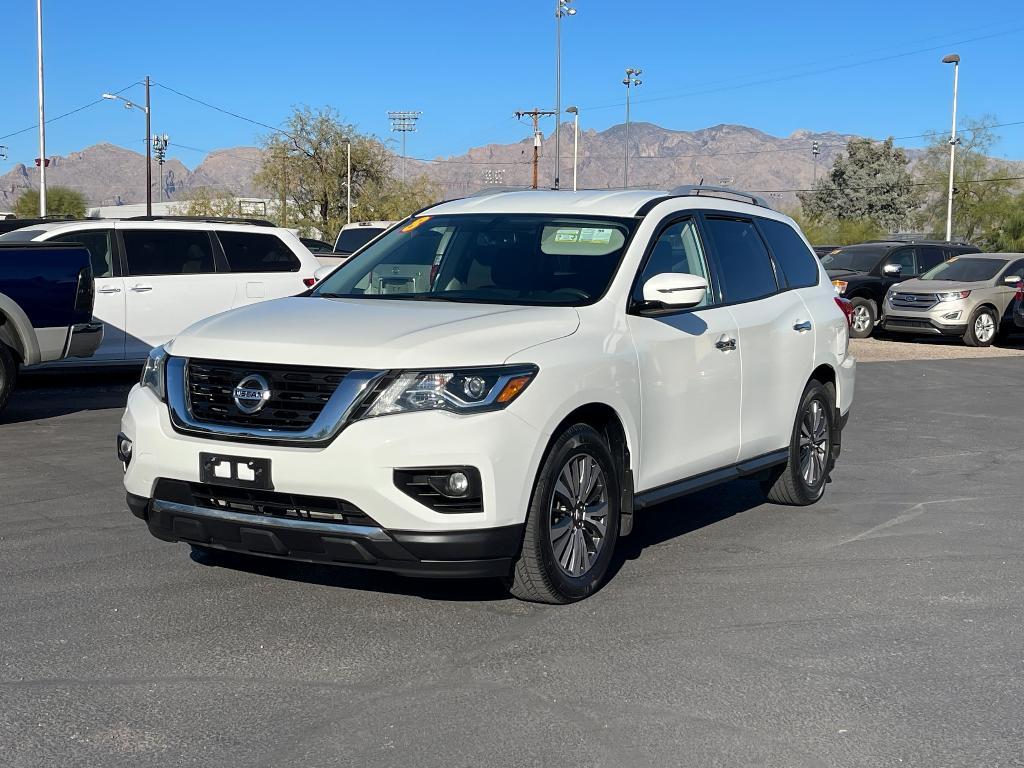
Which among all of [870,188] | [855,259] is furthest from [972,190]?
[855,259]

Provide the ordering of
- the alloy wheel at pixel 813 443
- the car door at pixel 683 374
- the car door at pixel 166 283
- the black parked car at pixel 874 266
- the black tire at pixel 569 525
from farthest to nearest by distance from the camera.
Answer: the black parked car at pixel 874 266
the car door at pixel 166 283
the alloy wheel at pixel 813 443
the car door at pixel 683 374
the black tire at pixel 569 525

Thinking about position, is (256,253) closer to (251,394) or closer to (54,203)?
(251,394)

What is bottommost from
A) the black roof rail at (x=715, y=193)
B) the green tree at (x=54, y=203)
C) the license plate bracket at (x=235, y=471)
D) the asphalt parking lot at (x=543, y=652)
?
the asphalt parking lot at (x=543, y=652)

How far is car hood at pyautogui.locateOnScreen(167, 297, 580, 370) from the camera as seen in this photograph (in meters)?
5.20

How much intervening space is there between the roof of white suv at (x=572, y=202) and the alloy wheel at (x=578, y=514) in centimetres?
156

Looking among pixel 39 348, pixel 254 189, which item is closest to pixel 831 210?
pixel 254 189

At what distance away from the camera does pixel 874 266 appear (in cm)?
2534

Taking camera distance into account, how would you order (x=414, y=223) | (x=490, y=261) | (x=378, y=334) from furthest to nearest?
(x=414, y=223)
(x=490, y=261)
(x=378, y=334)

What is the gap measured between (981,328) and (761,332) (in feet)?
58.5

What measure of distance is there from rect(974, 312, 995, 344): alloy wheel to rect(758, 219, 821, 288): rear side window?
638 inches

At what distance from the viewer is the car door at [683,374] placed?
20.3 feet

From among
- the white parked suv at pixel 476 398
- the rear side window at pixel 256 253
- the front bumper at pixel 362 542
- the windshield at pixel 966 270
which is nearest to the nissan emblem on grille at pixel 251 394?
the white parked suv at pixel 476 398

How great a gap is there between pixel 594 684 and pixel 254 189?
2816 inches

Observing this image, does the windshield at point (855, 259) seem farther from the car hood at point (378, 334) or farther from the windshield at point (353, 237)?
the car hood at point (378, 334)
